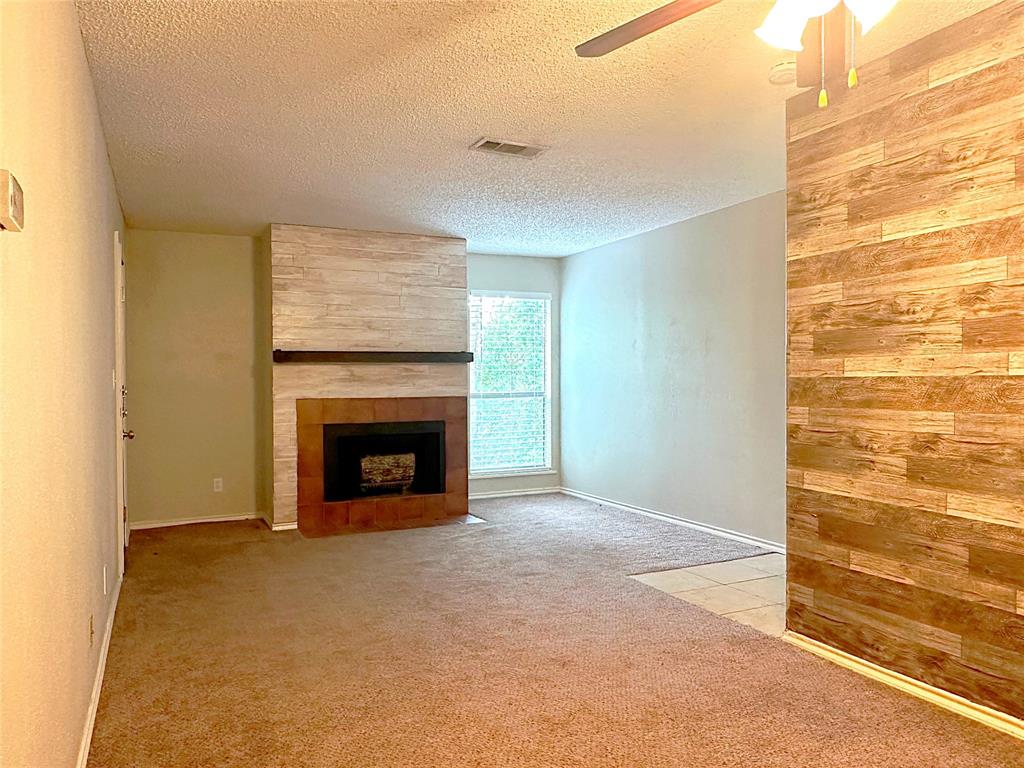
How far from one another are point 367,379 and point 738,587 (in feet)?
11.0

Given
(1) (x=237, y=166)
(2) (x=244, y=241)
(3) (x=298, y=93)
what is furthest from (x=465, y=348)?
(3) (x=298, y=93)

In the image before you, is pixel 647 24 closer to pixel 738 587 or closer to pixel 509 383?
pixel 738 587

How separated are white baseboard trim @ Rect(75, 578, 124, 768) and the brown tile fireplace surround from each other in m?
2.16

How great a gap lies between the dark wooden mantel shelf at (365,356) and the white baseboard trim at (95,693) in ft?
7.64

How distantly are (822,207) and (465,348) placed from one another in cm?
389

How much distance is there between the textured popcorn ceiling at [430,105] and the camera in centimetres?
263

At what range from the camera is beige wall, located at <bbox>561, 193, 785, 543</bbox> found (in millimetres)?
5305

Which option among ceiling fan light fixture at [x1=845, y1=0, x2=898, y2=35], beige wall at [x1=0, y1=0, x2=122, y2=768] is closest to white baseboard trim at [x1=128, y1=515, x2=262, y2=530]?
beige wall at [x1=0, y1=0, x2=122, y2=768]

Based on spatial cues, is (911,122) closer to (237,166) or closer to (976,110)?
(976,110)

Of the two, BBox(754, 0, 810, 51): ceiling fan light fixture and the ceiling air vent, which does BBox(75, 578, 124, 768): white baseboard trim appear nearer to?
BBox(754, 0, 810, 51): ceiling fan light fixture

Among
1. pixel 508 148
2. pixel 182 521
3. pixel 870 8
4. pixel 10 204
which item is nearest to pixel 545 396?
pixel 182 521

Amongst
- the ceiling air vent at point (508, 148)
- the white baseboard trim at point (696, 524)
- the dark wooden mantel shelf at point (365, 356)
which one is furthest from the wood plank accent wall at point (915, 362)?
the dark wooden mantel shelf at point (365, 356)

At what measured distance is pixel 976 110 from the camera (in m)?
2.61

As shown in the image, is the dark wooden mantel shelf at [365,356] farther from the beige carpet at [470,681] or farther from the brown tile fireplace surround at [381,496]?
the beige carpet at [470,681]
